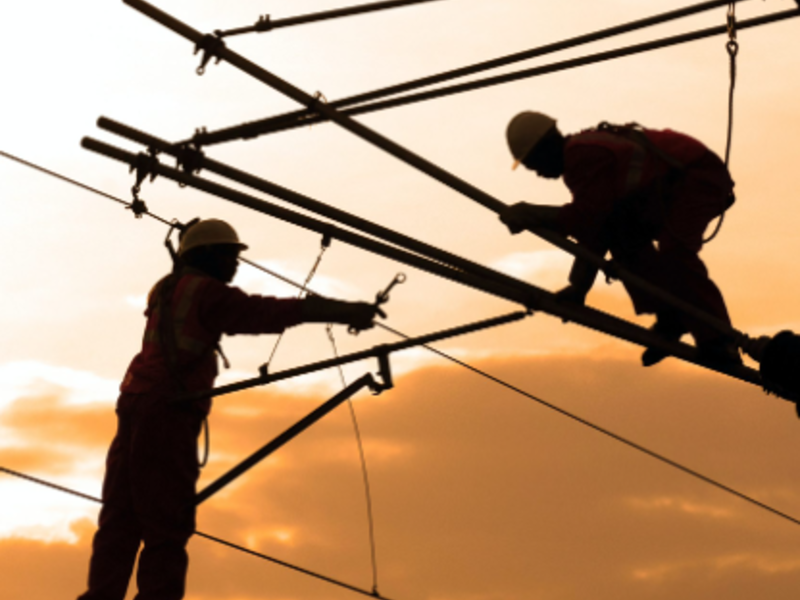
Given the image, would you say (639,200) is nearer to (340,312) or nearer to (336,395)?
(340,312)

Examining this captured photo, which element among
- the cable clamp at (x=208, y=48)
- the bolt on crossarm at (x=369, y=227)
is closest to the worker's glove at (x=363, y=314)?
the bolt on crossarm at (x=369, y=227)

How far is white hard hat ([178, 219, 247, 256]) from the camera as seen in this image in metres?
13.1

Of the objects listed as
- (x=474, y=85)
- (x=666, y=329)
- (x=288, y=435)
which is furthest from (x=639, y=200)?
(x=288, y=435)

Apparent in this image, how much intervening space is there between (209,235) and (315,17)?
2007 millimetres

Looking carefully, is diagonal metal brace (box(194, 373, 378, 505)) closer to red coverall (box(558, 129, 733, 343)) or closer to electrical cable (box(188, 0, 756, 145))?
red coverall (box(558, 129, 733, 343))

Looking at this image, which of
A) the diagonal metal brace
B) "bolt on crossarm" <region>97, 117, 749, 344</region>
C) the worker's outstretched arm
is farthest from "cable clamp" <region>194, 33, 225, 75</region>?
the diagonal metal brace

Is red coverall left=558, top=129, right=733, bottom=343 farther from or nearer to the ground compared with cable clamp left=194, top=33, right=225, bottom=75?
nearer to the ground

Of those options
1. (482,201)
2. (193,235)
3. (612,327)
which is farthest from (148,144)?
(612,327)

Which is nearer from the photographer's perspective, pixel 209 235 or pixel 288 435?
pixel 288 435

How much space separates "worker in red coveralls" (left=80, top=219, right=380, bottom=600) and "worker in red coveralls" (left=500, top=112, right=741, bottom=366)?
2261mm

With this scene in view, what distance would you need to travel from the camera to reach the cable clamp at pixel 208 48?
12.8 metres

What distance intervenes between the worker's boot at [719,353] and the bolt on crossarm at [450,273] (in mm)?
226

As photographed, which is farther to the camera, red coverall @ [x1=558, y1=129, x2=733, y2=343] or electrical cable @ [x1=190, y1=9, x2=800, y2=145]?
electrical cable @ [x1=190, y1=9, x2=800, y2=145]

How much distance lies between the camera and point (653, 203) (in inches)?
492
